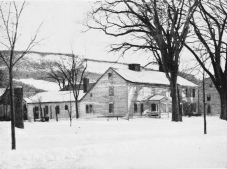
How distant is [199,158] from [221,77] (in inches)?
722

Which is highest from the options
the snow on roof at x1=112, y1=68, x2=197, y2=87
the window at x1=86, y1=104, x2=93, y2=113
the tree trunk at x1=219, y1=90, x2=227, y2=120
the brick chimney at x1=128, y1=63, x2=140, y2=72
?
the brick chimney at x1=128, y1=63, x2=140, y2=72

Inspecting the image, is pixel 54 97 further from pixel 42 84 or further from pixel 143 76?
pixel 42 84

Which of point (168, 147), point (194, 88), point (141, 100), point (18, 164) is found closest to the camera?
point (18, 164)

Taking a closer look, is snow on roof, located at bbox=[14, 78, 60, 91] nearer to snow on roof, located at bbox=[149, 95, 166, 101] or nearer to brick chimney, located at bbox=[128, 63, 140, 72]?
brick chimney, located at bbox=[128, 63, 140, 72]

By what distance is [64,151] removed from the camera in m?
10.9

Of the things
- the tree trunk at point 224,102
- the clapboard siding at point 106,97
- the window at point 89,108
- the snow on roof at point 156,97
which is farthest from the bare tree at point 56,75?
the tree trunk at point 224,102

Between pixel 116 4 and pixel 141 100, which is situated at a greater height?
pixel 116 4

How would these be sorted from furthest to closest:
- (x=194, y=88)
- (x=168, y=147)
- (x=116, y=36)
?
1. (x=194, y=88)
2. (x=116, y=36)
3. (x=168, y=147)

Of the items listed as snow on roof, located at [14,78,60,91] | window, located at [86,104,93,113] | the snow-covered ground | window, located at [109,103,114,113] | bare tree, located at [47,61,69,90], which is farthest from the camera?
snow on roof, located at [14,78,60,91]

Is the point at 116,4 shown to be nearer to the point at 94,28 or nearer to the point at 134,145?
the point at 94,28

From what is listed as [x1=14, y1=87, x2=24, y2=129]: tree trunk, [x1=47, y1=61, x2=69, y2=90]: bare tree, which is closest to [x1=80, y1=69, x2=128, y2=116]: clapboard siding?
[x1=47, y1=61, x2=69, y2=90]: bare tree

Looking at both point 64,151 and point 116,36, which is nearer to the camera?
point 64,151

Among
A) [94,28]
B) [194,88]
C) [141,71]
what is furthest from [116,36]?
[194,88]

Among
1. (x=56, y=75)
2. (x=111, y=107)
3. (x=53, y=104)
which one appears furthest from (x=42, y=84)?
(x=111, y=107)
